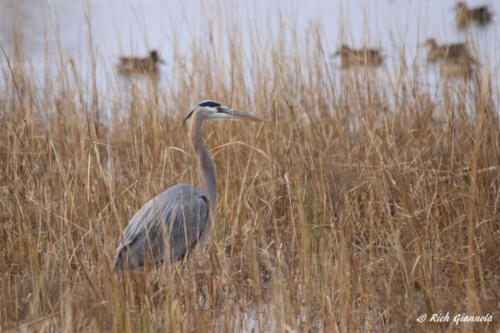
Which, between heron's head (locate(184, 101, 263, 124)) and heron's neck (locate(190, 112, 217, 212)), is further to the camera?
heron's head (locate(184, 101, 263, 124))

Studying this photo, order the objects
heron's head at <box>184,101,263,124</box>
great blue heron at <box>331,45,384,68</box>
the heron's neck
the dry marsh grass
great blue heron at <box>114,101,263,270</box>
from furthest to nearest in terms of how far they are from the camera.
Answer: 1. great blue heron at <box>331,45,384,68</box>
2. heron's head at <box>184,101,263,124</box>
3. the heron's neck
4. great blue heron at <box>114,101,263,270</box>
5. the dry marsh grass

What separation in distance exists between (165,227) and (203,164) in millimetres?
684

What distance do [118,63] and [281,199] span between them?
1.72 meters

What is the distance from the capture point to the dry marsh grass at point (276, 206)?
2410 millimetres

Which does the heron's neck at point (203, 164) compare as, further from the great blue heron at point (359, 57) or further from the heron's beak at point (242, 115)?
the great blue heron at point (359, 57)

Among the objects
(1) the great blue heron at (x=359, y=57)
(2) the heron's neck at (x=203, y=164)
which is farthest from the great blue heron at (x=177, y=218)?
(1) the great blue heron at (x=359, y=57)

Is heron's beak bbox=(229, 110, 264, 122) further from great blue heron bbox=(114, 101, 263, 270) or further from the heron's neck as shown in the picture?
the heron's neck

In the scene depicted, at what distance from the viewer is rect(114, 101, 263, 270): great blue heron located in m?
2.69

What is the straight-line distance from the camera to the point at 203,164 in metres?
3.20

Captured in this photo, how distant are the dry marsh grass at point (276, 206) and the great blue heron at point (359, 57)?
0.10m

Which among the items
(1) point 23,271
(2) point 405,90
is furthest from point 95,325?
(2) point 405,90

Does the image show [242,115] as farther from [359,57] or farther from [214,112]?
[359,57]

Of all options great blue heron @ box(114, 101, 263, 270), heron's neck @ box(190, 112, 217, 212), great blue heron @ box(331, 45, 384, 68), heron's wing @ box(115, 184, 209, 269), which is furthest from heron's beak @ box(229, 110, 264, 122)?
great blue heron @ box(331, 45, 384, 68)

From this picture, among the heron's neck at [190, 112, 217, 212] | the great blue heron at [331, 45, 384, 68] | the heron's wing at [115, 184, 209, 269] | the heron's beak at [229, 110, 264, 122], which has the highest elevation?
the great blue heron at [331, 45, 384, 68]
